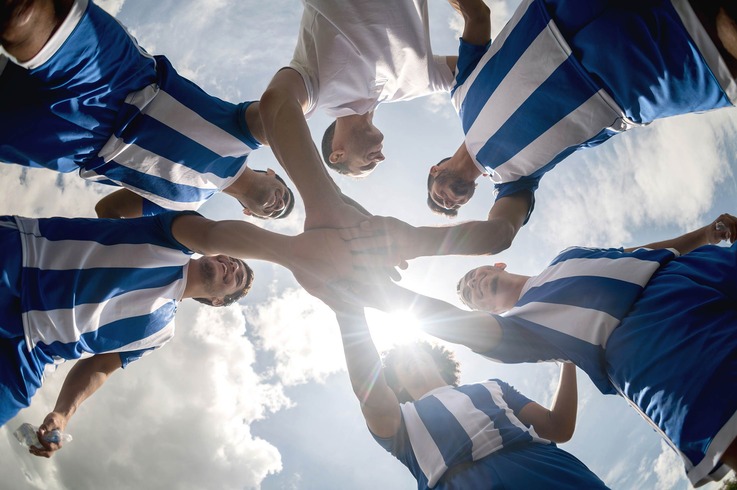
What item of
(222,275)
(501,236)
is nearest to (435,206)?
(501,236)

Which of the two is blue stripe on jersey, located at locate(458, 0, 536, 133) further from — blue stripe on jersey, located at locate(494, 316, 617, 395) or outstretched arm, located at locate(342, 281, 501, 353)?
blue stripe on jersey, located at locate(494, 316, 617, 395)

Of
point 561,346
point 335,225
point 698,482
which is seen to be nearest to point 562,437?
point 561,346

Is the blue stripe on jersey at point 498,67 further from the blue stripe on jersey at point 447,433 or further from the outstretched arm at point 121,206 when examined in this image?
the outstretched arm at point 121,206

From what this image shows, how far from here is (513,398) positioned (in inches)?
130

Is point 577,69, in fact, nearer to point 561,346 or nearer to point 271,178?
point 561,346

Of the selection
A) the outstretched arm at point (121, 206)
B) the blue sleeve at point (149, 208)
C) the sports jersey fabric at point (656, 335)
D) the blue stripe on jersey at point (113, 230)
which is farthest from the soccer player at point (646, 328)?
the outstretched arm at point (121, 206)

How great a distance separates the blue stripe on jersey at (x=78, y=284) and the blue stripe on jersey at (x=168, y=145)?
901 millimetres

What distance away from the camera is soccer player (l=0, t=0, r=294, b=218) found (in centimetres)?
202

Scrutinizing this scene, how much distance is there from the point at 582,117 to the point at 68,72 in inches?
134

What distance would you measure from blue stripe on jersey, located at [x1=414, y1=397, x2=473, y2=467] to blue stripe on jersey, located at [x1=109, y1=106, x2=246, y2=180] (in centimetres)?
277

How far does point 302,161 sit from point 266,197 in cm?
255

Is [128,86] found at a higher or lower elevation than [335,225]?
higher

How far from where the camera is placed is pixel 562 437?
3285 millimetres

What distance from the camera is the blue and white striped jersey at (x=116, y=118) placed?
229cm
